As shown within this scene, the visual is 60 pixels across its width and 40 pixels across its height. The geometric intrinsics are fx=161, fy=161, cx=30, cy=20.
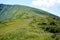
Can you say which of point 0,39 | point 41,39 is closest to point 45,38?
point 41,39

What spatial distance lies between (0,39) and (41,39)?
50.6 meters

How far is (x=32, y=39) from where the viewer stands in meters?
196

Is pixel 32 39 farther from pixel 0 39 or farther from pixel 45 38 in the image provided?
pixel 0 39

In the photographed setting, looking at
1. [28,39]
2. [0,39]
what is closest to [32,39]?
[28,39]

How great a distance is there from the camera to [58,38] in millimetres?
195125

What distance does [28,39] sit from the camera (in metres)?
196

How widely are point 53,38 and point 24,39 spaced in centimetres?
3556

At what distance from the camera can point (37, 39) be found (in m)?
198

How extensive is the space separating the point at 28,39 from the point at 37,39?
11.2 meters

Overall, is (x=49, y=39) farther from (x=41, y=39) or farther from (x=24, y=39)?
(x=24, y=39)

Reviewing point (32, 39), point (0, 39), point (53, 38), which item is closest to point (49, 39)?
point (53, 38)

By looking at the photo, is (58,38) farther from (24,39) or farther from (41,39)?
(24,39)

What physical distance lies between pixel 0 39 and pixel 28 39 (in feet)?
114

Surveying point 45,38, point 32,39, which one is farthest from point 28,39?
point 45,38
